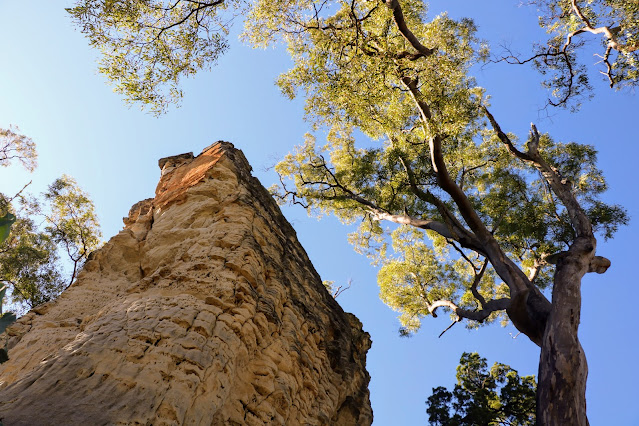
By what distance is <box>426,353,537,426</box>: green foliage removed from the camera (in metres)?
12.8

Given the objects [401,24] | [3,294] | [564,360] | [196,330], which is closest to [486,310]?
[564,360]

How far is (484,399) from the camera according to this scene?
13352 mm

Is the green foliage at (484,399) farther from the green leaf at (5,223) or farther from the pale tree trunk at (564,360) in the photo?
the green leaf at (5,223)

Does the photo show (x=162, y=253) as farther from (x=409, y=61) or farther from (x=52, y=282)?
(x=52, y=282)

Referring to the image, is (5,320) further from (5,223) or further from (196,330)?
(196,330)

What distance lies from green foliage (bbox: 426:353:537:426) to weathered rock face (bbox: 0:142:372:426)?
5.85 m

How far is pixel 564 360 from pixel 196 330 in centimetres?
632

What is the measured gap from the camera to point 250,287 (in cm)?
569

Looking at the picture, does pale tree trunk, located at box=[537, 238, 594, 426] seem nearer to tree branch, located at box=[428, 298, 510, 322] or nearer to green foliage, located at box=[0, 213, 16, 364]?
tree branch, located at box=[428, 298, 510, 322]

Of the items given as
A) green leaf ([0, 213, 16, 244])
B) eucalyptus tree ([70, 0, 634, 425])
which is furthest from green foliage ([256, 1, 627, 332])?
green leaf ([0, 213, 16, 244])

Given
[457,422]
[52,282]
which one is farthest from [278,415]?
[52,282]

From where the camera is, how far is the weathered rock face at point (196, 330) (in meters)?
3.86

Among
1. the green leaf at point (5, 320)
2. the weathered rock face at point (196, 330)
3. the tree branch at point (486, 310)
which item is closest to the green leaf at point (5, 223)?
the green leaf at point (5, 320)

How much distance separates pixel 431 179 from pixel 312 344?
795 cm
